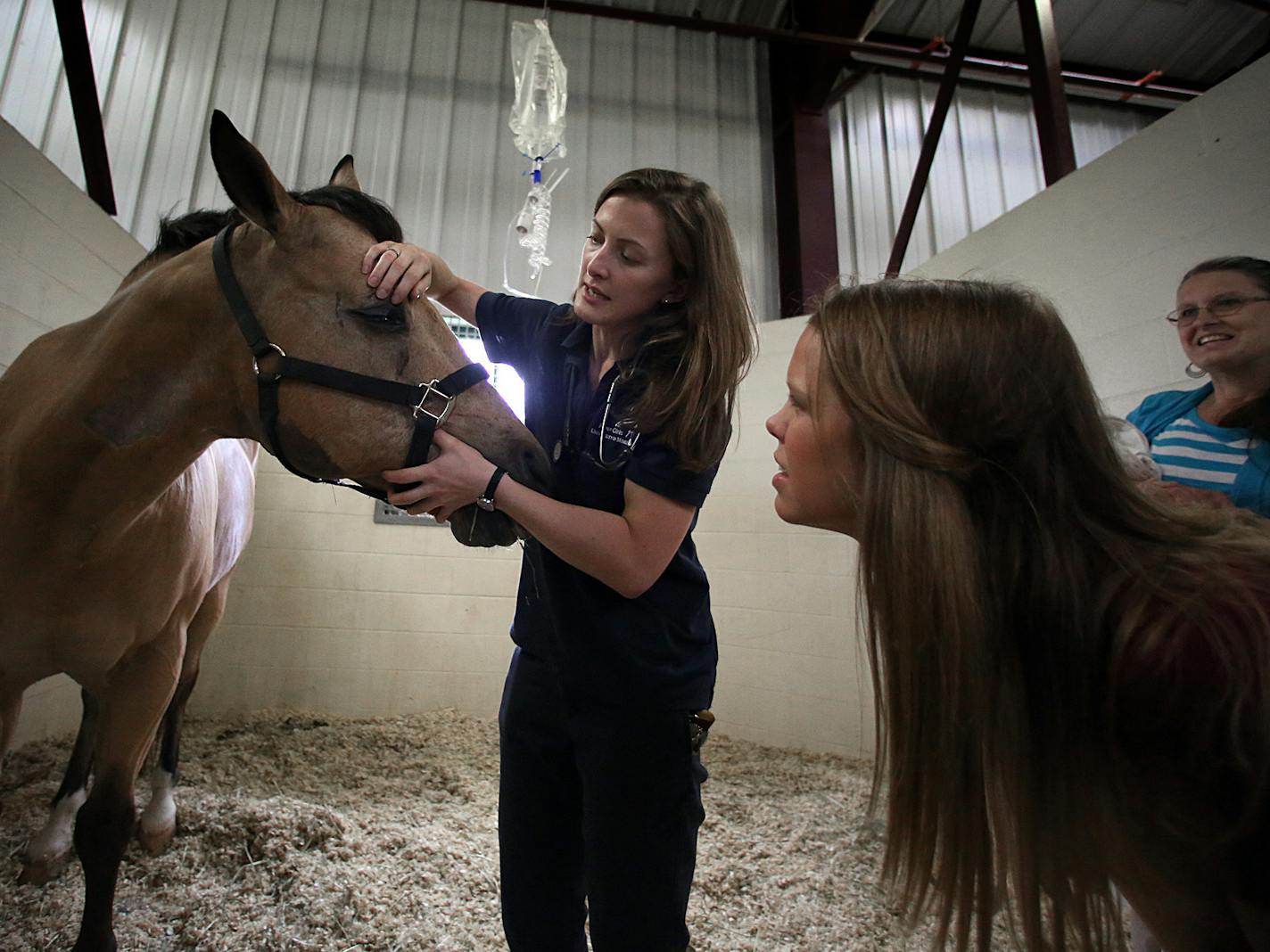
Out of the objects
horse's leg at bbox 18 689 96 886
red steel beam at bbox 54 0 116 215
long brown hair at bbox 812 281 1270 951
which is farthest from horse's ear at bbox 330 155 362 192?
red steel beam at bbox 54 0 116 215

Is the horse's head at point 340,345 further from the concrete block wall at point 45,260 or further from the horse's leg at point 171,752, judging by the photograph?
the concrete block wall at point 45,260

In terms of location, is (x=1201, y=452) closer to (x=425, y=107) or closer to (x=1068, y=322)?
(x=1068, y=322)

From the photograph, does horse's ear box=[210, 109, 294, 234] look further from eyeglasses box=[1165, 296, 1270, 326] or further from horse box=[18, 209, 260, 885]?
eyeglasses box=[1165, 296, 1270, 326]

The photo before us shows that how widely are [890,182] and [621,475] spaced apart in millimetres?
4250

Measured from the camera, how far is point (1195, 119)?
6.32ft

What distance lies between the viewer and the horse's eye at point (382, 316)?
94cm

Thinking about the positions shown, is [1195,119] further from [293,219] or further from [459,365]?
[293,219]

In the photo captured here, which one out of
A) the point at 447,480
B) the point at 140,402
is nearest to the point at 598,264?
the point at 447,480

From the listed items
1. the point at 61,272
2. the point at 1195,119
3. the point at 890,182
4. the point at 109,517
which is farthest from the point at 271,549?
the point at 890,182

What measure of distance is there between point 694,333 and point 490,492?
37cm

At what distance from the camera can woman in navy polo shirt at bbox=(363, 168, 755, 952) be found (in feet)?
2.58

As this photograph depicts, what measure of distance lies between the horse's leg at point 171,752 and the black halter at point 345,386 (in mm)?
1457

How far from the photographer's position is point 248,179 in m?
0.91

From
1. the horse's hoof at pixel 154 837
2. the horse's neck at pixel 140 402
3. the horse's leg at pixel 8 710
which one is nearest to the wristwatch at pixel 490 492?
the horse's neck at pixel 140 402
